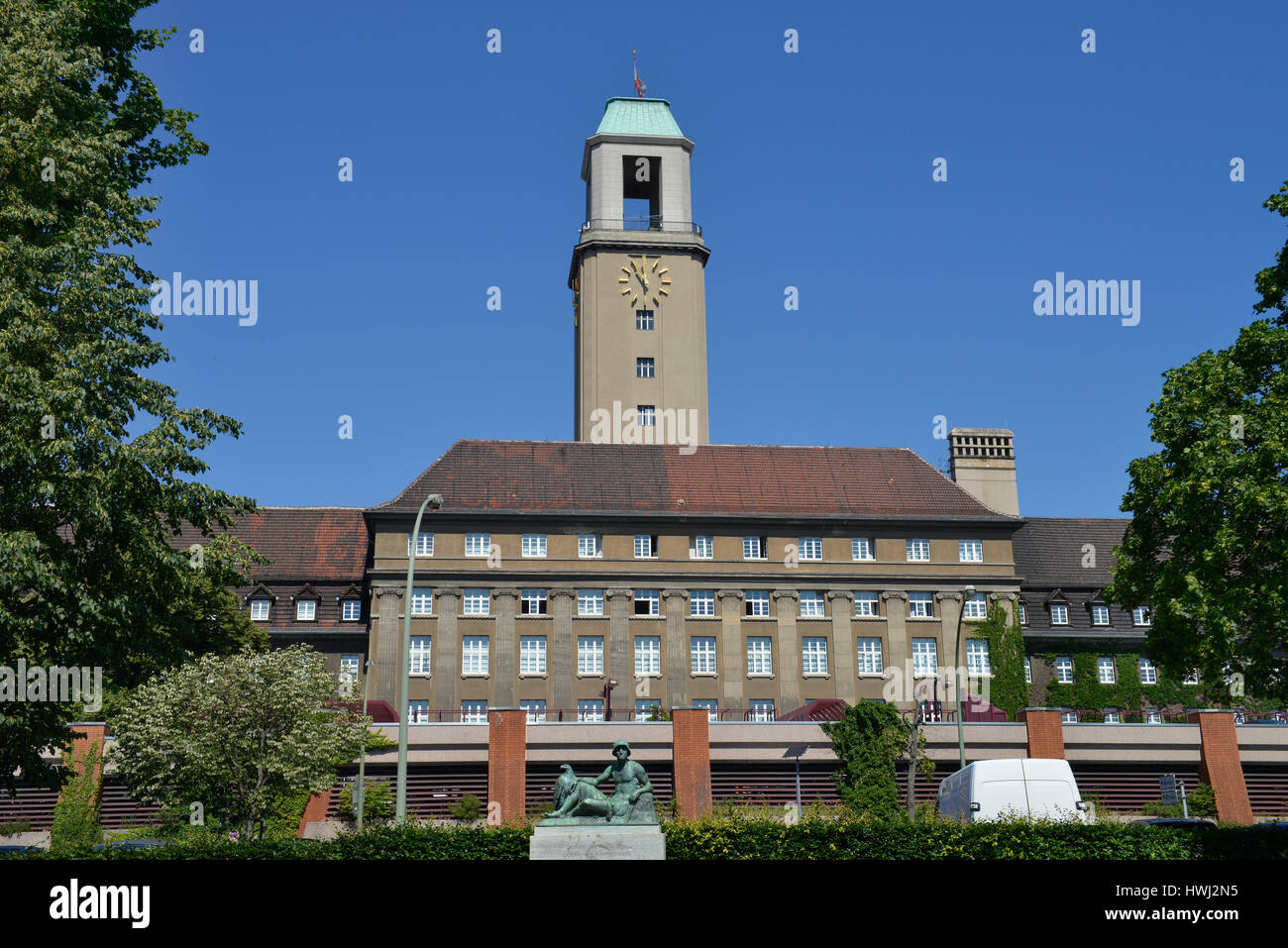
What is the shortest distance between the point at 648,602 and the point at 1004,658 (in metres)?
18.0

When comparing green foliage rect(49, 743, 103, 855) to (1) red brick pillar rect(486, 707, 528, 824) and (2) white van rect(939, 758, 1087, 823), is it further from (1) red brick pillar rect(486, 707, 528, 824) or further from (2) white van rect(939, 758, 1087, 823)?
(2) white van rect(939, 758, 1087, 823)

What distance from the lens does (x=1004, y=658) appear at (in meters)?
63.6

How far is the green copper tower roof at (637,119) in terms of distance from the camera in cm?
8357

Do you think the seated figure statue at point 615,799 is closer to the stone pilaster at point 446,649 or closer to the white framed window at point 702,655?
the stone pilaster at point 446,649

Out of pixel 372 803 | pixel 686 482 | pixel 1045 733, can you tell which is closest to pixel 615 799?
pixel 372 803

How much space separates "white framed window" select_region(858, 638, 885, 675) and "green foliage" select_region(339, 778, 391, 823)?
26692mm

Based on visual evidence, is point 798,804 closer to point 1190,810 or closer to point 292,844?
point 1190,810

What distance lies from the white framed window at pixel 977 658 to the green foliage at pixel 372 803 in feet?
101

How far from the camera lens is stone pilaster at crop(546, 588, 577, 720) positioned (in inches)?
2422

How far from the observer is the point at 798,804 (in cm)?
4744

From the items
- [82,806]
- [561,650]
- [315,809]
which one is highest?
[561,650]

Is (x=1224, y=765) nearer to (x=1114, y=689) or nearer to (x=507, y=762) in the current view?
(x=1114, y=689)

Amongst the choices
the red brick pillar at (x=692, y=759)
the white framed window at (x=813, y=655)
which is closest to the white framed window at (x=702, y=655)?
the white framed window at (x=813, y=655)
